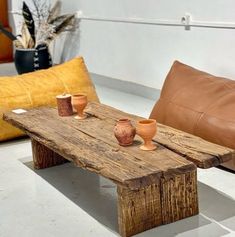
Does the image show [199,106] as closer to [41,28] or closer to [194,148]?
[194,148]

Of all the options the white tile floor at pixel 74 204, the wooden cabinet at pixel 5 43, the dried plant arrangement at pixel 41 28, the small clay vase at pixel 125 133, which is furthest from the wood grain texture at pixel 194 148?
the wooden cabinet at pixel 5 43

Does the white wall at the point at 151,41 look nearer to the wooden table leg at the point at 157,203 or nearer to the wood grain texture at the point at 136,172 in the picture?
the wood grain texture at the point at 136,172

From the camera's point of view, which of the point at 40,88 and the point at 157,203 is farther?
the point at 40,88

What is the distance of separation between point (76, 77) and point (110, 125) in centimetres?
132

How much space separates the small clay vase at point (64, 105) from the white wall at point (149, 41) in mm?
1648

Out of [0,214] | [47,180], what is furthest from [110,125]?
[0,214]

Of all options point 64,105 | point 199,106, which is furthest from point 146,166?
point 199,106

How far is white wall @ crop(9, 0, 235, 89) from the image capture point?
4000mm

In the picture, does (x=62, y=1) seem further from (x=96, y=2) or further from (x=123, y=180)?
(x=123, y=180)

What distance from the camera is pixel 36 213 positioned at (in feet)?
8.02

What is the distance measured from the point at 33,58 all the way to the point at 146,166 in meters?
3.96

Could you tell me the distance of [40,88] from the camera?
3717 mm

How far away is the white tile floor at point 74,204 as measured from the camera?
2223 millimetres

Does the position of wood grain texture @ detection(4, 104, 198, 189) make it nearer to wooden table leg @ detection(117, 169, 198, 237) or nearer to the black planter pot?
wooden table leg @ detection(117, 169, 198, 237)
